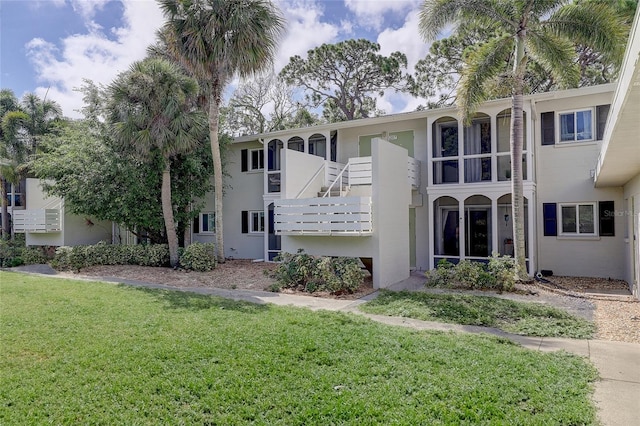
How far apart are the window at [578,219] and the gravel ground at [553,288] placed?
1.54 metres

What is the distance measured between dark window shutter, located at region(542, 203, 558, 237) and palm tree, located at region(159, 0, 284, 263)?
429 inches

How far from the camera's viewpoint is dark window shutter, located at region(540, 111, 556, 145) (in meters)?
13.4

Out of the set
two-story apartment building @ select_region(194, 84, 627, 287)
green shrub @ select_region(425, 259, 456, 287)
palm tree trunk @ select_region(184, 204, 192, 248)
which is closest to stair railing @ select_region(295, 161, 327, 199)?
two-story apartment building @ select_region(194, 84, 627, 287)

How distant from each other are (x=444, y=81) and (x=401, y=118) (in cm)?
1314

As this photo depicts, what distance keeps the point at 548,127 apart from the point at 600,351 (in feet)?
32.2

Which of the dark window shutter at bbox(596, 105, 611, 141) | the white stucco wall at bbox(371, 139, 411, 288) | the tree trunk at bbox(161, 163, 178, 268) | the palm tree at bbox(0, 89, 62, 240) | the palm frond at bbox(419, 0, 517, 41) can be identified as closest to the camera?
the white stucco wall at bbox(371, 139, 411, 288)

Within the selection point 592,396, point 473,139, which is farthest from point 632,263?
point 592,396

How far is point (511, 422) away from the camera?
3.70 metres

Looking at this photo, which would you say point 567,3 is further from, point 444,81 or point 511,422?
point 444,81

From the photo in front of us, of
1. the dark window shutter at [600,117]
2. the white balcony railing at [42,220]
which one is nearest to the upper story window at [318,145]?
the dark window shutter at [600,117]

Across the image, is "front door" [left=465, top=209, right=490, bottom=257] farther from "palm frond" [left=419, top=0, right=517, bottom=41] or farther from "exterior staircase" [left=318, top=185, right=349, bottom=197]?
"palm frond" [left=419, top=0, right=517, bottom=41]

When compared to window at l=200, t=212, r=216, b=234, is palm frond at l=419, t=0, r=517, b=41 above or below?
above

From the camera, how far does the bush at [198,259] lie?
1425cm

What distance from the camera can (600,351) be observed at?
5754 mm
